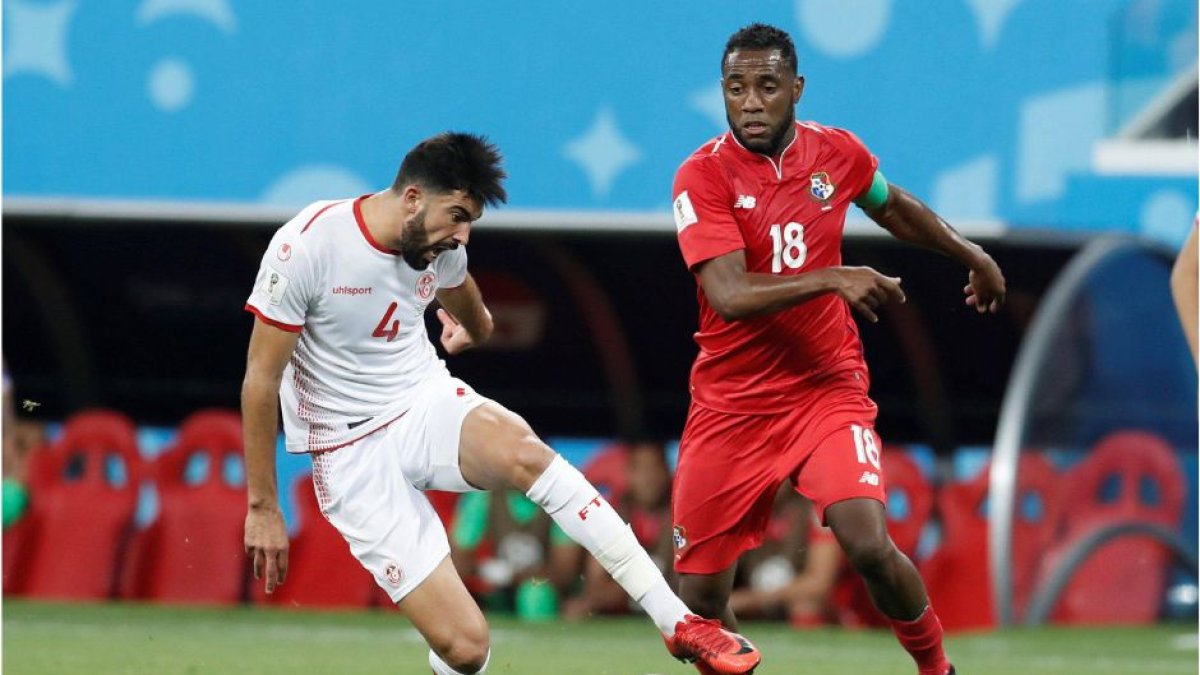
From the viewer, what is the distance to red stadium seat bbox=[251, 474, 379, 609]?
14945 millimetres

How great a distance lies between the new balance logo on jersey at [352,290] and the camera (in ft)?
25.0

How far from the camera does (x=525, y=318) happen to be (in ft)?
53.4

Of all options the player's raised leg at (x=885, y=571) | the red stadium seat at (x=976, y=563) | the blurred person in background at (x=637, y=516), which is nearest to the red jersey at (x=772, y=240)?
the player's raised leg at (x=885, y=571)

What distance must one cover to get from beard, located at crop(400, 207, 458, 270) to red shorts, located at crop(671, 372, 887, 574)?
125 centimetres

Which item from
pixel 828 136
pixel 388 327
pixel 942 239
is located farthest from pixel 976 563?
pixel 388 327

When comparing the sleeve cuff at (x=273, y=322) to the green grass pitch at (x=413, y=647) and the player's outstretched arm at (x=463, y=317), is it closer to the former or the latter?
the player's outstretched arm at (x=463, y=317)

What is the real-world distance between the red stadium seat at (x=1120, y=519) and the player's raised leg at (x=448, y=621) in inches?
266

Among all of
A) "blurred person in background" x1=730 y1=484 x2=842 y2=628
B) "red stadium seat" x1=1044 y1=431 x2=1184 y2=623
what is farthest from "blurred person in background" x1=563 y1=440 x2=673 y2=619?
"red stadium seat" x1=1044 y1=431 x2=1184 y2=623

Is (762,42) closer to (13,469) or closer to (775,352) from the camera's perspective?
(775,352)

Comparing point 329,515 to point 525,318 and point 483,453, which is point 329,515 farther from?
point 525,318

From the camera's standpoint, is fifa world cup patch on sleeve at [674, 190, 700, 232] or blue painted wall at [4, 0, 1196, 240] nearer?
fifa world cup patch on sleeve at [674, 190, 700, 232]

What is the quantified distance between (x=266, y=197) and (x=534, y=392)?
2.65 metres

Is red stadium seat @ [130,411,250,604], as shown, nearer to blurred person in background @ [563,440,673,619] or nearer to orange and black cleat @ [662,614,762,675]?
blurred person in background @ [563,440,673,619]

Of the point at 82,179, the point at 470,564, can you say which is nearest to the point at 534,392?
the point at 470,564
